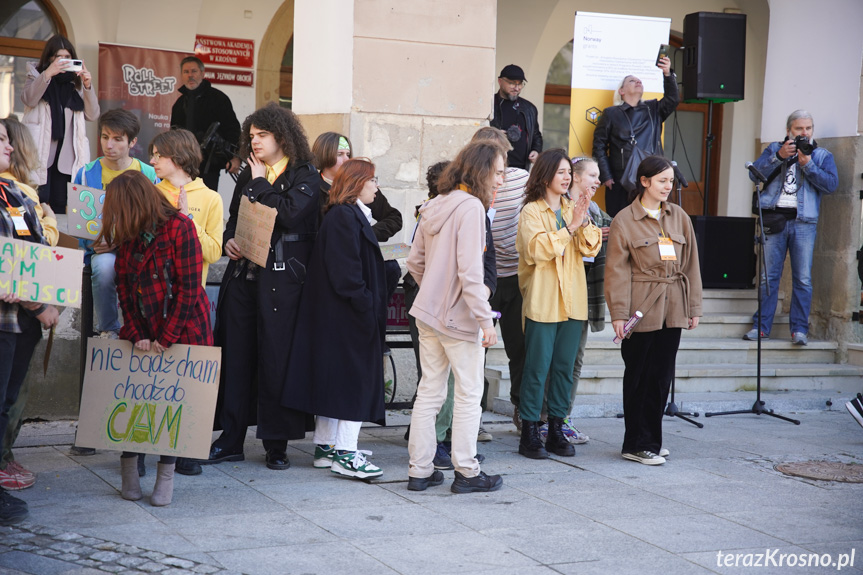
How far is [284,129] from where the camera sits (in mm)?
5625

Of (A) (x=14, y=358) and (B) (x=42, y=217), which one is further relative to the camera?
(B) (x=42, y=217)

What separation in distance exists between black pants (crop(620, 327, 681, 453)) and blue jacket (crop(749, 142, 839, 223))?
12.3 ft

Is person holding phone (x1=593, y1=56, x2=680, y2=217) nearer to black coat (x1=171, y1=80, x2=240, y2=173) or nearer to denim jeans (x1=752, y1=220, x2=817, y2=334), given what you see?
denim jeans (x1=752, y1=220, x2=817, y2=334)


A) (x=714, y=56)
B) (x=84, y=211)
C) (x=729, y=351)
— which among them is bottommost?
(x=729, y=351)

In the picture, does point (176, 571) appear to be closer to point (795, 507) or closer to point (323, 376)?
point (323, 376)

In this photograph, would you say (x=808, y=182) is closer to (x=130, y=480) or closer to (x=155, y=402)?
(x=155, y=402)

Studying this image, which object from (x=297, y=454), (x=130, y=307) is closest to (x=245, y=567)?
(x=130, y=307)

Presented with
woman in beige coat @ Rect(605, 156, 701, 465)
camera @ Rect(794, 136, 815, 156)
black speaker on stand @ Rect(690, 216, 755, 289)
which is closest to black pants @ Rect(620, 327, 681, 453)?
A: woman in beige coat @ Rect(605, 156, 701, 465)

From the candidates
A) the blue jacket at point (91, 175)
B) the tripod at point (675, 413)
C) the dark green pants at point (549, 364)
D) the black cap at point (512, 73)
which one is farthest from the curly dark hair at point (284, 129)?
the black cap at point (512, 73)

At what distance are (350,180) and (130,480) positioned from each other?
6.40ft

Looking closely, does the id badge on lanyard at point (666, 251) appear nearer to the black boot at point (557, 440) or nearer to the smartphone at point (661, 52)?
the black boot at point (557, 440)

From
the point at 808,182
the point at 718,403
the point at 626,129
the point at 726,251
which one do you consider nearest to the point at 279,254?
the point at 718,403

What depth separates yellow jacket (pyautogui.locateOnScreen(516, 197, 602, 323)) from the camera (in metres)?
6.09

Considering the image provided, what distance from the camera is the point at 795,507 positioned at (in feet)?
16.9
